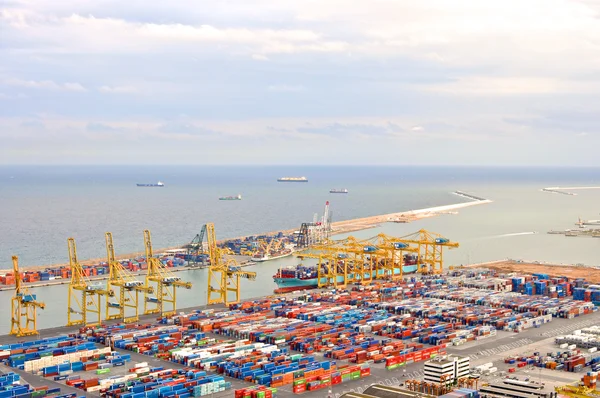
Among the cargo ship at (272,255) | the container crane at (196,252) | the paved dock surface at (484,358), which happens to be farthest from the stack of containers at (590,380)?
the cargo ship at (272,255)

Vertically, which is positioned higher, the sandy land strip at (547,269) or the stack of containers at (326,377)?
the sandy land strip at (547,269)

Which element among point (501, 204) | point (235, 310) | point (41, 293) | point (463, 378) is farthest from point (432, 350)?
point (501, 204)

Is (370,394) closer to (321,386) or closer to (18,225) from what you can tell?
(321,386)

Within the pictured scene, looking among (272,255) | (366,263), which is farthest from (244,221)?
(366,263)

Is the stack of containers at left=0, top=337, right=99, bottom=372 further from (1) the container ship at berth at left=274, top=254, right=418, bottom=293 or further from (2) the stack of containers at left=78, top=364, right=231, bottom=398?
(1) the container ship at berth at left=274, top=254, right=418, bottom=293

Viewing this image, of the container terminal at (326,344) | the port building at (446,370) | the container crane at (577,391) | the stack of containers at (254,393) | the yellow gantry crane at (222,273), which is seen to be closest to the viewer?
the container crane at (577,391)

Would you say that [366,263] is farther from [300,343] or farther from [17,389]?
[17,389]

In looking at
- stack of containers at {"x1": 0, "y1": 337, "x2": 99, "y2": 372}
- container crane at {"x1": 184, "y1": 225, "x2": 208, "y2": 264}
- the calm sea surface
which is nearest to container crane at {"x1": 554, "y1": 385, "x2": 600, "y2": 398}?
stack of containers at {"x1": 0, "y1": 337, "x2": 99, "y2": 372}

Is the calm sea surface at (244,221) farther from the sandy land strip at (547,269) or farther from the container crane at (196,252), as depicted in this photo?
the sandy land strip at (547,269)
